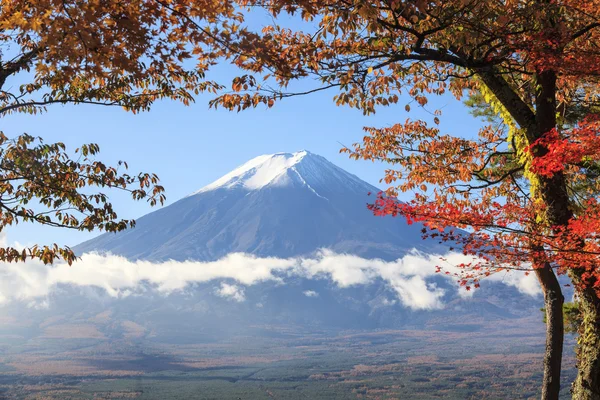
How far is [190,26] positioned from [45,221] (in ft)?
15.2

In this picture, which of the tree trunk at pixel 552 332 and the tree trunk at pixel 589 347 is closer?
the tree trunk at pixel 589 347

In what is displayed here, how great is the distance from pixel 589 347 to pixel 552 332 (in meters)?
1.20

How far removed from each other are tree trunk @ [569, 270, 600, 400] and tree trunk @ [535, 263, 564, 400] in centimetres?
87

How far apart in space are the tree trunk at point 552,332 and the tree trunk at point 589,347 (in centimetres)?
87

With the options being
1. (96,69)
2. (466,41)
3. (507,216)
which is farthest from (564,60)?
(96,69)

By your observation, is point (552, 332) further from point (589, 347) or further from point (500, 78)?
point (500, 78)

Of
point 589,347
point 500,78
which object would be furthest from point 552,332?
point 500,78

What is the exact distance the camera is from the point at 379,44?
720 centimetres

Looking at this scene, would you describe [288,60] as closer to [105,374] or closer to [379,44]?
[379,44]

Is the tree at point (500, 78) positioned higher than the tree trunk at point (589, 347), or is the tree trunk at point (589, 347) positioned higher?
the tree at point (500, 78)

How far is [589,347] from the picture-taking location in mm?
8406

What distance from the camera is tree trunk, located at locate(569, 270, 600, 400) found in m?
8.25

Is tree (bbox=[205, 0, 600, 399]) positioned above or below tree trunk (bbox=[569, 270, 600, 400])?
above

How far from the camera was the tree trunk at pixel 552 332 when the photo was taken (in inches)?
375
